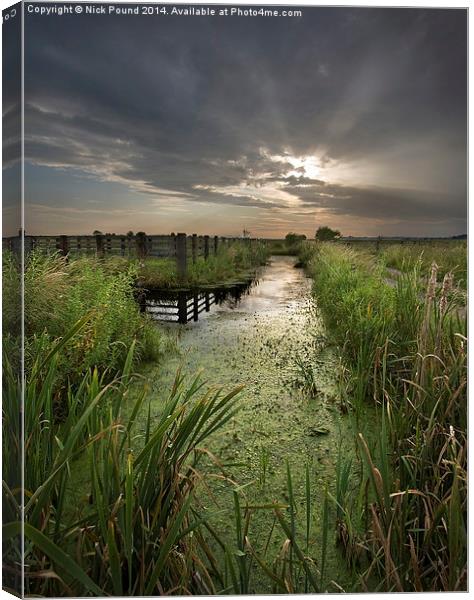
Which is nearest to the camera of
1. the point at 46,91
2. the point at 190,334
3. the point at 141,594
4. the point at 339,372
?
the point at 141,594

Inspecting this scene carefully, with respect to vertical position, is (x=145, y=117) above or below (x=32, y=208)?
above

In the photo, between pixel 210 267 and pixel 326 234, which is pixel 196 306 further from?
pixel 326 234

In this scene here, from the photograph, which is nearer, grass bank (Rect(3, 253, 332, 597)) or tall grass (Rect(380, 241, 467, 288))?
grass bank (Rect(3, 253, 332, 597))

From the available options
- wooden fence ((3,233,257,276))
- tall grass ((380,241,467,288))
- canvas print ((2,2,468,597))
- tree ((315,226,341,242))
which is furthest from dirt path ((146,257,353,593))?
tall grass ((380,241,467,288))

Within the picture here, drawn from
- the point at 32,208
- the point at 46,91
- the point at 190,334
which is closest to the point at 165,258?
the point at 190,334

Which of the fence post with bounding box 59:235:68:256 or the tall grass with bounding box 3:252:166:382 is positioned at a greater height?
the fence post with bounding box 59:235:68:256

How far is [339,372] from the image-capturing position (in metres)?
1.79

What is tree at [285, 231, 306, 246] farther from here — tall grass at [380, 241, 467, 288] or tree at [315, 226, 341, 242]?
tall grass at [380, 241, 467, 288]

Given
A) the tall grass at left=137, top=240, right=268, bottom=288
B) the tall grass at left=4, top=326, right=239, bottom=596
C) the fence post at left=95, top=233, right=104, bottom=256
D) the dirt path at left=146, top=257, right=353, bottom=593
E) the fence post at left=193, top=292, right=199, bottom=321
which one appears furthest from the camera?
the fence post at left=193, top=292, right=199, bottom=321

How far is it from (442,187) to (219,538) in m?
1.47

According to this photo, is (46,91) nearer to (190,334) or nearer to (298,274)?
(190,334)

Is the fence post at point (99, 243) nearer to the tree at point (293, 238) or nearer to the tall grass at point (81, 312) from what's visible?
the tall grass at point (81, 312)

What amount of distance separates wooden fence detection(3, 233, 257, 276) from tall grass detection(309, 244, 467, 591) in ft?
1.52

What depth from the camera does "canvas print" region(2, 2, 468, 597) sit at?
145cm
